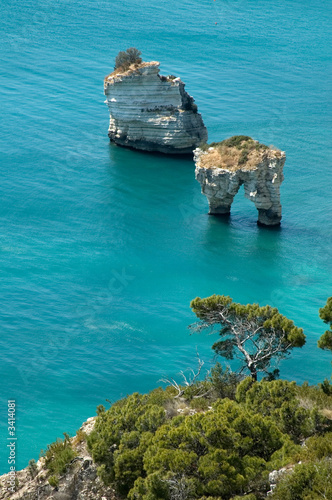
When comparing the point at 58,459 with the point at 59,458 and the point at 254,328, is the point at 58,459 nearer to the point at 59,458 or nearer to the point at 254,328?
the point at 59,458

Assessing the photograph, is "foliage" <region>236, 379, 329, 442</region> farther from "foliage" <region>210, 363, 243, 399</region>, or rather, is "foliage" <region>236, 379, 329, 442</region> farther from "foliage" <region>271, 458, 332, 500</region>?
"foliage" <region>271, 458, 332, 500</region>

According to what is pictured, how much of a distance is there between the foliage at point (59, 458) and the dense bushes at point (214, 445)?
132 centimetres

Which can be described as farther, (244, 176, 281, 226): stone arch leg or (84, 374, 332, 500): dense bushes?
(244, 176, 281, 226): stone arch leg

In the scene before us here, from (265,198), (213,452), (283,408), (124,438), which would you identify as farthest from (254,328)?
(265,198)

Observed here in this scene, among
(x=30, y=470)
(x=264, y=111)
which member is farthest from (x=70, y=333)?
(x=264, y=111)

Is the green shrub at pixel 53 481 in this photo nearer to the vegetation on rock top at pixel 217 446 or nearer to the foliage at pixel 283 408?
the vegetation on rock top at pixel 217 446

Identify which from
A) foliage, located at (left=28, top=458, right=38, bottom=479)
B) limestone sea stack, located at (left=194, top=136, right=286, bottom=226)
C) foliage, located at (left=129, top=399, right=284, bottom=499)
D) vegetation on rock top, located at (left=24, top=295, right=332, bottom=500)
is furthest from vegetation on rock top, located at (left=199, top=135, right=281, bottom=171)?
foliage, located at (left=129, top=399, right=284, bottom=499)

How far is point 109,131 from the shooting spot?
83.6 meters

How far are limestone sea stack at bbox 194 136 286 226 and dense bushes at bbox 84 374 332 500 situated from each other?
3635 centimetres

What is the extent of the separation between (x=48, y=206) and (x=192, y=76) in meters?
39.3

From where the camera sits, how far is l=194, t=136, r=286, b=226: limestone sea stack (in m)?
63.4

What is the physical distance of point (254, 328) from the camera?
113ft

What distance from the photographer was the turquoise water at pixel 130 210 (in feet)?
153

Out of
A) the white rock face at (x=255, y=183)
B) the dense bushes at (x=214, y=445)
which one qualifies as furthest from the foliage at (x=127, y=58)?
the dense bushes at (x=214, y=445)
